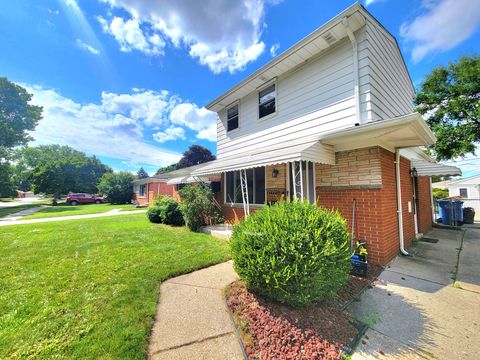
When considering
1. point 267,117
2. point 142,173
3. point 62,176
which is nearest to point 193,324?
point 267,117

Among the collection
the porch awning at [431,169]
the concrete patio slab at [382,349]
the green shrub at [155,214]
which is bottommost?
the concrete patio slab at [382,349]

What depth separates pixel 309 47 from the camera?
6.11 m

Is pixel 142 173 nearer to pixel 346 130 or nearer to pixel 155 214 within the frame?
pixel 155 214

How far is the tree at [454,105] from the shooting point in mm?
13266

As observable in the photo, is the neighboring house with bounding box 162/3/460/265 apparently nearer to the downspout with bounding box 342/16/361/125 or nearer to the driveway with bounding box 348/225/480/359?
the downspout with bounding box 342/16/361/125

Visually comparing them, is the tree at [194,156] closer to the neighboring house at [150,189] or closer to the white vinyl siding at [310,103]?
the neighboring house at [150,189]

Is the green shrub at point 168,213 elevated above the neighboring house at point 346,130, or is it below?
below

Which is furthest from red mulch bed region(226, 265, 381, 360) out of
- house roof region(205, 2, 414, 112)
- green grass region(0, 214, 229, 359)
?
house roof region(205, 2, 414, 112)

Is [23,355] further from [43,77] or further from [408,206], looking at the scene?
[43,77]

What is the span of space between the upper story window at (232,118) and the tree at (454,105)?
14224 mm

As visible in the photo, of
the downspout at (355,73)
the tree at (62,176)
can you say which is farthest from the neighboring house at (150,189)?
the downspout at (355,73)

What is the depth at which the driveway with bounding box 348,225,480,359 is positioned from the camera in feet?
8.35

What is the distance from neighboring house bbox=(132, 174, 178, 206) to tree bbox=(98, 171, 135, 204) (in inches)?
36.6

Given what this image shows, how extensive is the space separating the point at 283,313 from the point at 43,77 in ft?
55.3
